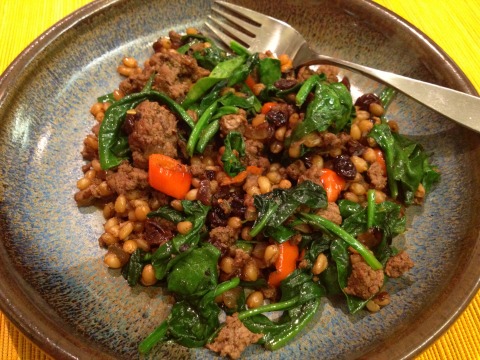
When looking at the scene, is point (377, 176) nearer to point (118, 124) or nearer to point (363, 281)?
point (363, 281)

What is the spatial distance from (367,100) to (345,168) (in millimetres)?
838

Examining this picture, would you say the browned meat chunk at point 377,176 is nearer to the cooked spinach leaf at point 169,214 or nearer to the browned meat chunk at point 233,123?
the browned meat chunk at point 233,123

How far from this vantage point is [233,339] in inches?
99.6

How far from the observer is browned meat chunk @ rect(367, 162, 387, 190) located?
316 cm

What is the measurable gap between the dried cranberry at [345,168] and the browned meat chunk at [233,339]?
4.38 ft

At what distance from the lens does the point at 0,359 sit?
2.78 metres

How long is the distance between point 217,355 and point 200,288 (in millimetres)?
435

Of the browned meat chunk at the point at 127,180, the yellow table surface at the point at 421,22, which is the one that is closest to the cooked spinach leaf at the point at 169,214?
the browned meat chunk at the point at 127,180

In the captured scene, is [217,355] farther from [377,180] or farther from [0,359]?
[377,180]

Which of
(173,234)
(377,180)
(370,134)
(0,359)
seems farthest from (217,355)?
(370,134)

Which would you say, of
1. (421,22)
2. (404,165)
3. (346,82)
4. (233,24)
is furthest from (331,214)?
(421,22)

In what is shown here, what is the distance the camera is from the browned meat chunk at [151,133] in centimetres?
307

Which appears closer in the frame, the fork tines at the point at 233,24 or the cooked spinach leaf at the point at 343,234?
the cooked spinach leaf at the point at 343,234

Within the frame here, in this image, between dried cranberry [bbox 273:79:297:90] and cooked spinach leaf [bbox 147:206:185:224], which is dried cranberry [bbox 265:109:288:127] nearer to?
dried cranberry [bbox 273:79:297:90]
